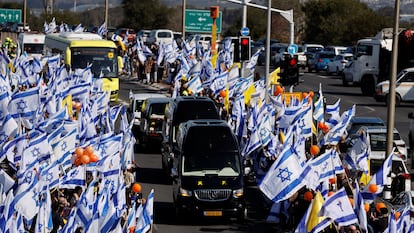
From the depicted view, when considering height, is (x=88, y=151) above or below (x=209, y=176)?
above

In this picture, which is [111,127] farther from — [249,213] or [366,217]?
[366,217]

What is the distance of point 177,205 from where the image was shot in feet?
78.3

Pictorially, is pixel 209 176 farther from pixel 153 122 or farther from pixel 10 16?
pixel 10 16

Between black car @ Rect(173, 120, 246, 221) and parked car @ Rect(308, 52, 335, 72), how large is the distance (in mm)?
45743

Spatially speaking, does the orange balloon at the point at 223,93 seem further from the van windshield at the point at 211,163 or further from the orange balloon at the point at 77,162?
the orange balloon at the point at 77,162

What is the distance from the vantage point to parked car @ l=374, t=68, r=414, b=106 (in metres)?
47.5

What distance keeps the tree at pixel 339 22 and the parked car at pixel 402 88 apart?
37181 mm

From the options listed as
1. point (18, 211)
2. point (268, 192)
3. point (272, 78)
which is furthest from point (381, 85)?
point (18, 211)

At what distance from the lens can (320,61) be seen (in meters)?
70.8

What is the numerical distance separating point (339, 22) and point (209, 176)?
6856 centimetres

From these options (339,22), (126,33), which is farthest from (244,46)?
(339,22)

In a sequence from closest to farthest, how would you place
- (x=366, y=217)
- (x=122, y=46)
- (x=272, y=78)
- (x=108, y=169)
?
1. (x=366, y=217)
2. (x=108, y=169)
3. (x=272, y=78)
4. (x=122, y=46)

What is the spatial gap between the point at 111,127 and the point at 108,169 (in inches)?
228

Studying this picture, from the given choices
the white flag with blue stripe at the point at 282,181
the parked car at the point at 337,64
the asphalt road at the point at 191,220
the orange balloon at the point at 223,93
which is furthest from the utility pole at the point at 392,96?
the parked car at the point at 337,64
